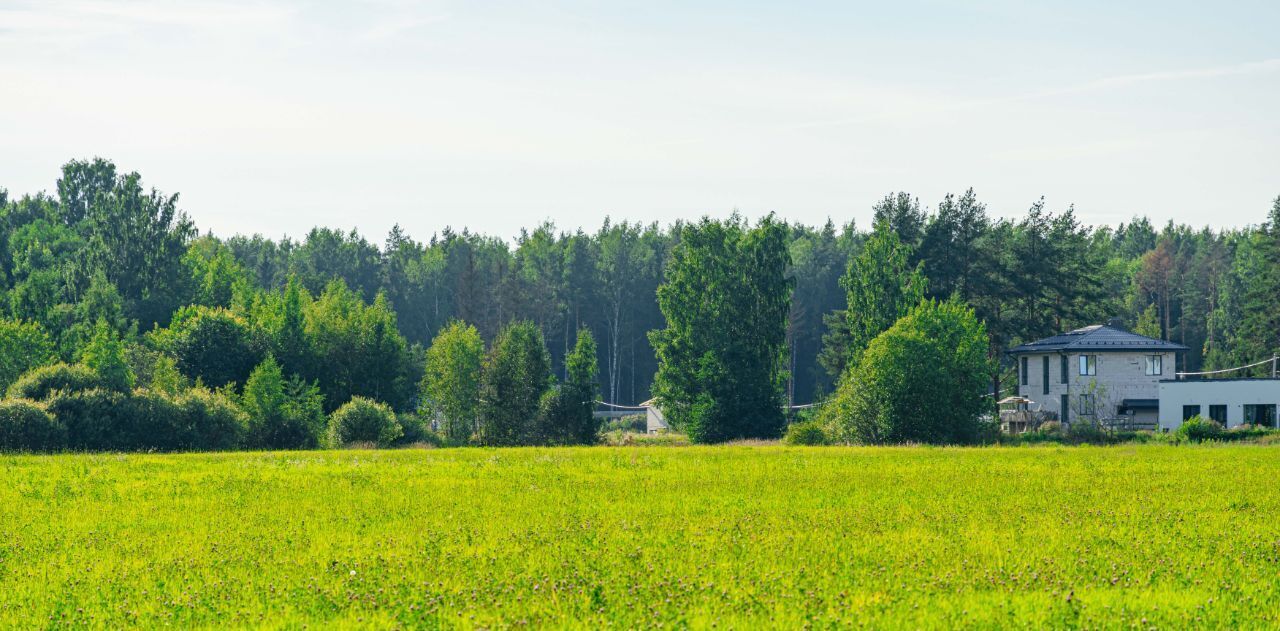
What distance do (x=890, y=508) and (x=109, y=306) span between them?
287 ft

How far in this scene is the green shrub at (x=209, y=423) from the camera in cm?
6612

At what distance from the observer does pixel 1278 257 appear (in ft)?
367

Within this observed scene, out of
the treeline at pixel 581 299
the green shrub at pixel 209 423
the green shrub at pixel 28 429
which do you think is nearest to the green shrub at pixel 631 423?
the treeline at pixel 581 299

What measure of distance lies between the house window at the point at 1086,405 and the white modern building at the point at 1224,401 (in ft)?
14.7

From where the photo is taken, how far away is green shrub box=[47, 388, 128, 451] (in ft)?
201

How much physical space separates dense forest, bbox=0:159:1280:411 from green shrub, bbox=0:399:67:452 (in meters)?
18.3

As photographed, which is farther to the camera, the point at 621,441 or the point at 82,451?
the point at 621,441

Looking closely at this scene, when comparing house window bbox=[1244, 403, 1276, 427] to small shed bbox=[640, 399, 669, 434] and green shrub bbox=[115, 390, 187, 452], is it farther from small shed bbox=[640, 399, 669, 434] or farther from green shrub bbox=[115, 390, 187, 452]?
green shrub bbox=[115, 390, 187, 452]

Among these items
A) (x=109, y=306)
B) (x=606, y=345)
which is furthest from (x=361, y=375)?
(x=606, y=345)

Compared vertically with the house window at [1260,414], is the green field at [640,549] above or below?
below

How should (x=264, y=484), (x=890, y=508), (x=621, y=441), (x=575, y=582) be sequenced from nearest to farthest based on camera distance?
Answer: 1. (x=575, y=582)
2. (x=890, y=508)
3. (x=264, y=484)
4. (x=621, y=441)

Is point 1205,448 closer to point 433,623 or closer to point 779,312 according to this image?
point 779,312

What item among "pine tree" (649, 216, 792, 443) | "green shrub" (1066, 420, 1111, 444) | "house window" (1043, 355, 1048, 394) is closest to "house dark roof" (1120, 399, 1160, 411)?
"house window" (1043, 355, 1048, 394)

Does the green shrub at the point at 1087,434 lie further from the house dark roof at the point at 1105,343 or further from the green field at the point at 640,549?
the green field at the point at 640,549
